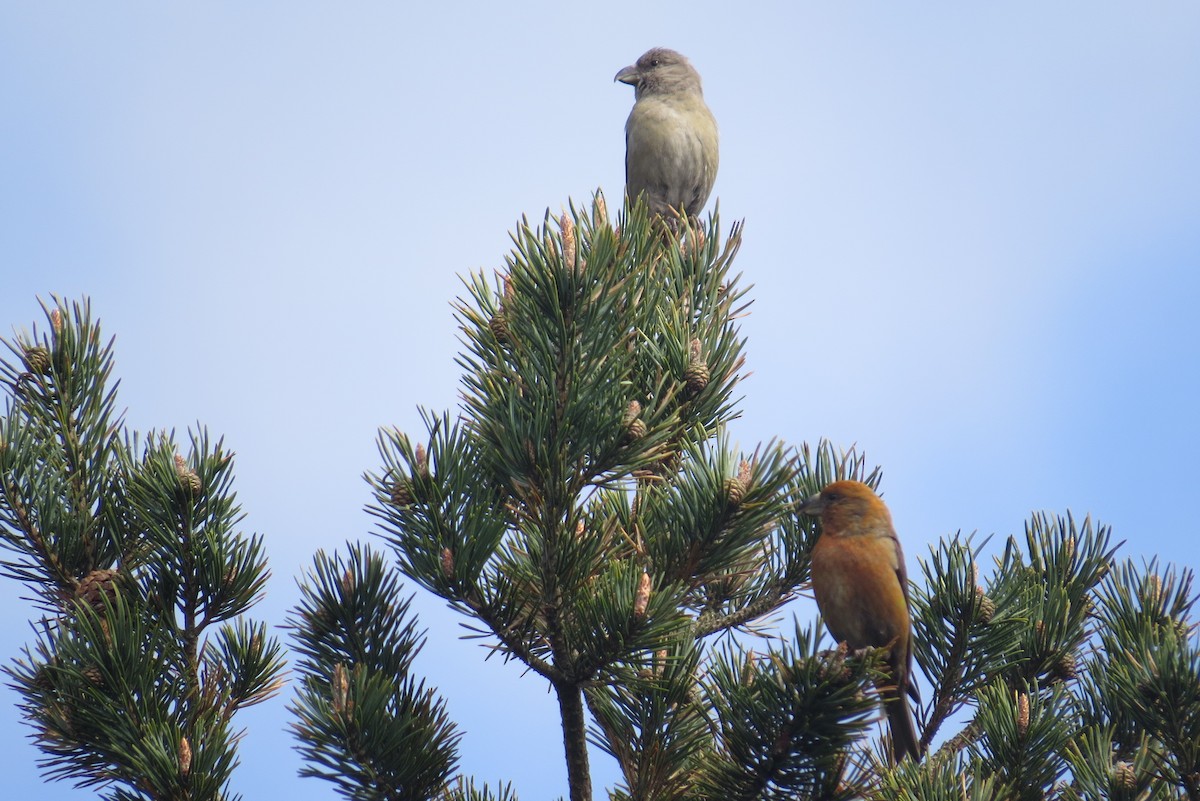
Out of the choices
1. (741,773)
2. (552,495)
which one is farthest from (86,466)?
(741,773)

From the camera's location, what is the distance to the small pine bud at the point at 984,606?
2877 millimetres

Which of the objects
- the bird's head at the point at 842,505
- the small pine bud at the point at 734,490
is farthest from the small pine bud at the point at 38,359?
the bird's head at the point at 842,505

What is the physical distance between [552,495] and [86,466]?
1.23m

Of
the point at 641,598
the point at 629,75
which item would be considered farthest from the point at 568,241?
the point at 629,75

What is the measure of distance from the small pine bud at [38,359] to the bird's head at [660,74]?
23.1 ft

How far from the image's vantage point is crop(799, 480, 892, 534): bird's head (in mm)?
3059

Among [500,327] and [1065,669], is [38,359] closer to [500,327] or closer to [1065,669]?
[500,327]

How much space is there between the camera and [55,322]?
9.63 ft

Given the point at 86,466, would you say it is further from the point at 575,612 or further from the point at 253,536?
the point at 575,612

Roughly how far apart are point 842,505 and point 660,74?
706 centimetres

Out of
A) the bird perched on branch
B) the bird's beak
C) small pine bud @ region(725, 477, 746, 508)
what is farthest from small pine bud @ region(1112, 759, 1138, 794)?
the bird's beak

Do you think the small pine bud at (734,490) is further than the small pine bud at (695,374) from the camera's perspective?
No

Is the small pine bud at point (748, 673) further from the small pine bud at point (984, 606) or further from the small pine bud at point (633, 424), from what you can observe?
the small pine bud at point (984, 606)

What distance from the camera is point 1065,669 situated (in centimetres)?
307
